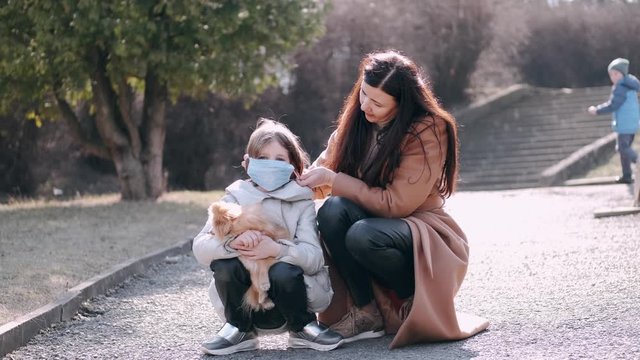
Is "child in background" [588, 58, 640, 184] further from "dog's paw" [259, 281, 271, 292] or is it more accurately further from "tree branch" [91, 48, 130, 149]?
"dog's paw" [259, 281, 271, 292]

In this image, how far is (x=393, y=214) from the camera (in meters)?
5.47

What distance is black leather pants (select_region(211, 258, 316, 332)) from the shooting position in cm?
521

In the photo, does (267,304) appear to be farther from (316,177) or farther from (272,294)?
(316,177)

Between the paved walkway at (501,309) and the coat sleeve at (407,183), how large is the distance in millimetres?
746

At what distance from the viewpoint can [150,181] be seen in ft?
52.4

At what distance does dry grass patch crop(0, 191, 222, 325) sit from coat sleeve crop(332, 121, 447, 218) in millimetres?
2383

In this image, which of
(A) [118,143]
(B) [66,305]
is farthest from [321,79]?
(B) [66,305]

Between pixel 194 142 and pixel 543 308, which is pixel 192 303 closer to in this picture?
pixel 543 308

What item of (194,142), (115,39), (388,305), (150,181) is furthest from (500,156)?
(388,305)

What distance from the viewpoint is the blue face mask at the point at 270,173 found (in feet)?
17.7

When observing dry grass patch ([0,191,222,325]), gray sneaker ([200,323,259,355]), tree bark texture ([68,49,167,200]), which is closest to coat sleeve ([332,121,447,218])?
gray sneaker ([200,323,259,355])

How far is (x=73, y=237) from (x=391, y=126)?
6089 millimetres

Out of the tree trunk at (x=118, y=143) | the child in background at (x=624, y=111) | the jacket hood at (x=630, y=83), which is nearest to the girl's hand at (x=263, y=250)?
the tree trunk at (x=118, y=143)

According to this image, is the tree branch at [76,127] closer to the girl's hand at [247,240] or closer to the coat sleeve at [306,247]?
the coat sleeve at [306,247]
